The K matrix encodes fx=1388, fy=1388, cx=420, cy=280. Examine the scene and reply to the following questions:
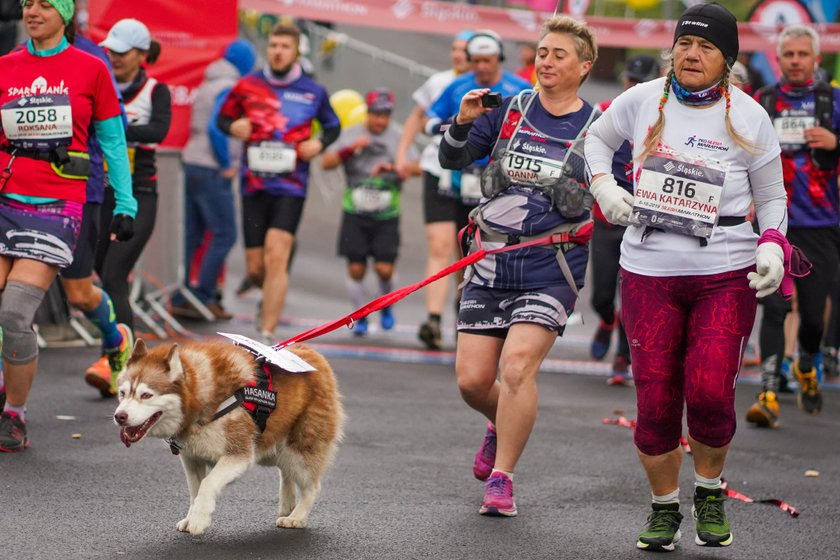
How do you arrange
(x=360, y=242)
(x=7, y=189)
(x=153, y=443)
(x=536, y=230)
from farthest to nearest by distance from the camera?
(x=360, y=242) < (x=153, y=443) < (x=7, y=189) < (x=536, y=230)

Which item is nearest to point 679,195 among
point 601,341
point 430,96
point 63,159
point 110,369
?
point 63,159

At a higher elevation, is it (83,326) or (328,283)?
(83,326)

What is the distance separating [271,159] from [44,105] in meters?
3.97

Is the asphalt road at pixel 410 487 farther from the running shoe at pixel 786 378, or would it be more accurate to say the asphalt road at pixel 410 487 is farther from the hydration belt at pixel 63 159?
the hydration belt at pixel 63 159

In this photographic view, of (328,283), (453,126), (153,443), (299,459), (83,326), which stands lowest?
(328,283)

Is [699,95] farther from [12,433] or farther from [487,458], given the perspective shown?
[12,433]

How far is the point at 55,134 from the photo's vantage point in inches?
265

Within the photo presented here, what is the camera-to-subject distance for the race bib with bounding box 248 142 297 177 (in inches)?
416

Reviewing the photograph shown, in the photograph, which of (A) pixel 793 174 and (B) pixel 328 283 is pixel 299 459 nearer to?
(A) pixel 793 174

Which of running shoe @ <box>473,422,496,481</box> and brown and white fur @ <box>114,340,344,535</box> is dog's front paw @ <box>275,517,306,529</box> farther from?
running shoe @ <box>473,422,496,481</box>

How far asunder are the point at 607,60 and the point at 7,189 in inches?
926

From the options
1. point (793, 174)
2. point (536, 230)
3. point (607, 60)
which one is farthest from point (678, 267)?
point (607, 60)

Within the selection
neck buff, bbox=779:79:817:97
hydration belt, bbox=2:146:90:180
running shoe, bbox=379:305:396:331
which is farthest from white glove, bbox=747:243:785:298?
running shoe, bbox=379:305:396:331

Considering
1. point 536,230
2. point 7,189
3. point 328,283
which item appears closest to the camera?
point 536,230
